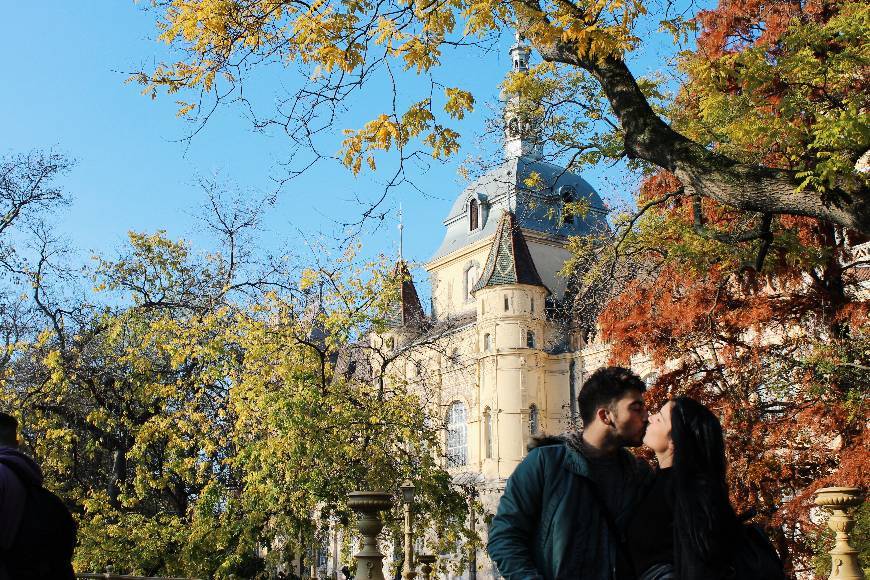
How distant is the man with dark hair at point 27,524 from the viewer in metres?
4.12

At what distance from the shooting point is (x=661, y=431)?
3.55 m

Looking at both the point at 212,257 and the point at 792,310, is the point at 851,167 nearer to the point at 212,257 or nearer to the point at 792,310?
the point at 792,310

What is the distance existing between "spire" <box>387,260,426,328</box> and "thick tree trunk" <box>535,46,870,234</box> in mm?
13419

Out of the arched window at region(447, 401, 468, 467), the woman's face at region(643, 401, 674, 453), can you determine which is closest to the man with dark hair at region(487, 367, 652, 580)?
the woman's face at region(643, 401, 674, 453)

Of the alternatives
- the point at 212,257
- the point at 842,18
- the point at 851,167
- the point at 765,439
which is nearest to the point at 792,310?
the point at 765,439

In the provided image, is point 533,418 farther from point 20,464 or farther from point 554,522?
point 554,522

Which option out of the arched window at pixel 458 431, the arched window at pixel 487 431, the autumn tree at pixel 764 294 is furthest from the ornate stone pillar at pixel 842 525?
the arched window at pixel 458 431

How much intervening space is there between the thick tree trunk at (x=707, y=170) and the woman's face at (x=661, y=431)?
4255mm

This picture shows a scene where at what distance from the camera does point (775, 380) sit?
1523 cm

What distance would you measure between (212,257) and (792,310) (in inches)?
491

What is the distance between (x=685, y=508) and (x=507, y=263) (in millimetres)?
45854

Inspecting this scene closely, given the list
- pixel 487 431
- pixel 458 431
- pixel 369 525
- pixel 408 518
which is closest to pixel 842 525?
pixel 369 525

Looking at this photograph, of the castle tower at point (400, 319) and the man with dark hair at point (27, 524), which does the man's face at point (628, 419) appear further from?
the castle tower at point (400, 319)

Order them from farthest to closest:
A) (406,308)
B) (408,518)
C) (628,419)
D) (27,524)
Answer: (406,308) < (408,518) < (27,524) < (628,419)
